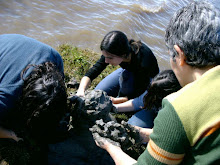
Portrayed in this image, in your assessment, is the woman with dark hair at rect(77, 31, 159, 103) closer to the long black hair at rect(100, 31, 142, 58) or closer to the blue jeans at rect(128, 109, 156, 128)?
the long black hair at rect(100, 31, 142, 58)

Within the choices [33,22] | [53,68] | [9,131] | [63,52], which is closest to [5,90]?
[53,68]

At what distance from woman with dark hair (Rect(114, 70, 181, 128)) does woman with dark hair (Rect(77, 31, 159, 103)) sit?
363 mm

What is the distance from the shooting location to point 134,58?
339cm

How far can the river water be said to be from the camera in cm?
571

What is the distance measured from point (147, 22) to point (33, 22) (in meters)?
4.09

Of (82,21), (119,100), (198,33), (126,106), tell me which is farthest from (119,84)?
(82,21)

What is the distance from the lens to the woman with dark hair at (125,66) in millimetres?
3107

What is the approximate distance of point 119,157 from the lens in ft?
6.82

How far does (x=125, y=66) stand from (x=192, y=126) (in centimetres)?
245

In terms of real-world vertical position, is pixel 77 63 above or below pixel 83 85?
below

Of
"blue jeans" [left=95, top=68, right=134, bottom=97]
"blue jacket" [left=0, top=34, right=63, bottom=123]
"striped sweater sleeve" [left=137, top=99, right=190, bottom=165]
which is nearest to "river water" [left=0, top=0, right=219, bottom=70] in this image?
"blue jeans" [left=95, top=68, right=134, bottom=97]

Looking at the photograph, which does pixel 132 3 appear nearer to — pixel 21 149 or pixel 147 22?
pixel 147 22

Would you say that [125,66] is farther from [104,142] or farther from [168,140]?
[168,140]

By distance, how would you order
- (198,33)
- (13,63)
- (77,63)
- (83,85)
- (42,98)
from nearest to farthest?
1. (198,33)
2. (42,98)
3. (13,63)
4. (83,85)
5. (77,63)
